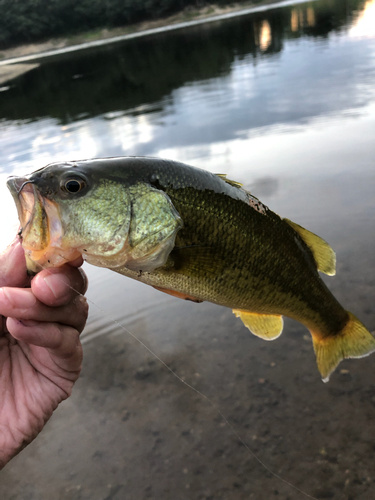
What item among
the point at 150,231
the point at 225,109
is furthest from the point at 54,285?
the point at 225,109

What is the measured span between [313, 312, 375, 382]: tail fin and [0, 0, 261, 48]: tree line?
251 feet

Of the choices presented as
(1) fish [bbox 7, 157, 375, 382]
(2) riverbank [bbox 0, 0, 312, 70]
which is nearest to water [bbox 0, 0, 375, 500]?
(1) fish [bbox 7, 157, 375, 382]

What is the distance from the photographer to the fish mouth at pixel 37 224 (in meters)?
1.68

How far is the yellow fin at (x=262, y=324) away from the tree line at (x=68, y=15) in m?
76.6

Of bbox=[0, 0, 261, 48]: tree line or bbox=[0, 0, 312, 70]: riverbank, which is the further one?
bbox=[0, 0, 261, 48]: tree line

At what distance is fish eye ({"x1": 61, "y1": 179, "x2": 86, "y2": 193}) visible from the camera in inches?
71.8

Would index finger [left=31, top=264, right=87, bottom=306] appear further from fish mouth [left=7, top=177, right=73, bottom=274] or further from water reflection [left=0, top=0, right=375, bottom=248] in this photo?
water reflection [left=0, top=0, right=375, bottom=248]

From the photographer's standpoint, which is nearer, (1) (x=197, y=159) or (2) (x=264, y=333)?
(2) (x=264, y=333)

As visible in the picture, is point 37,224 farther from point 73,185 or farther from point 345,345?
point 345,345

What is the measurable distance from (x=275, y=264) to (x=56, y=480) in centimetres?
272

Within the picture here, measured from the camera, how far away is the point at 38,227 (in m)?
1.70

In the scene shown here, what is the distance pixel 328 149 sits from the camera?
7.84 m

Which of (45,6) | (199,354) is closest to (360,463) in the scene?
(199,354)

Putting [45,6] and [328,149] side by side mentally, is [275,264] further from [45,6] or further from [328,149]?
[45,6]
